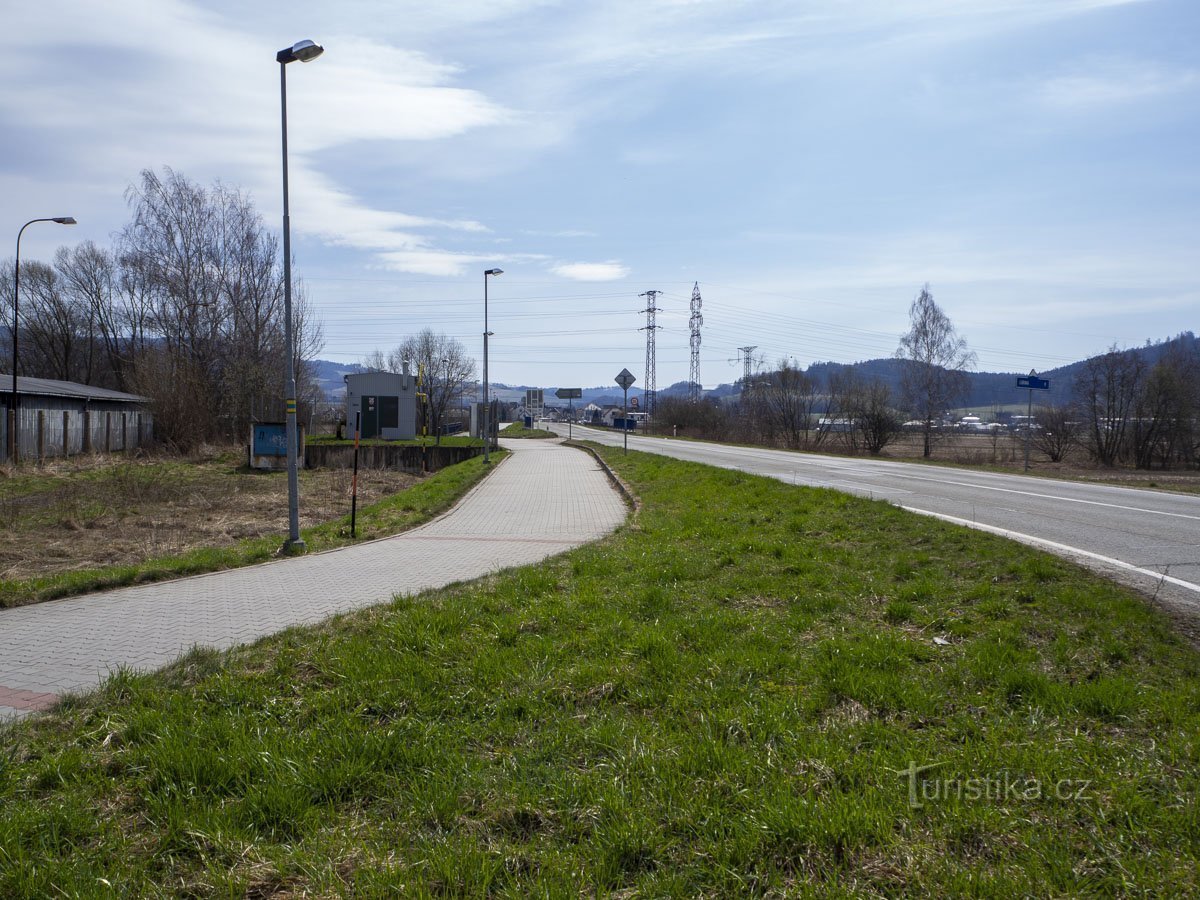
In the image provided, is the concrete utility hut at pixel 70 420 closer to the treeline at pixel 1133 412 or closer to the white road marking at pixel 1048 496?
the white road marking at pixel 1048 496

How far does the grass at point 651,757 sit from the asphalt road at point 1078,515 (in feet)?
4.49

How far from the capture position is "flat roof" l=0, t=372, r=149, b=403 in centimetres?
2903

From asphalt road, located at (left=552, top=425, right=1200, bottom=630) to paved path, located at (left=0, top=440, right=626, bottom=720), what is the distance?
18.8 feet

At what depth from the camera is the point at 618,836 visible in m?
3.32

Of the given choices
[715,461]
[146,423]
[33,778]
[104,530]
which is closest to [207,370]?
[146,423]

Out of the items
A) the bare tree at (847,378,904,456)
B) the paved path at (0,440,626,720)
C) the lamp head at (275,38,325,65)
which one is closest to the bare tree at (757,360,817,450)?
the bare tree at (847,378,904,456)

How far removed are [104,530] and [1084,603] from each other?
1479cm

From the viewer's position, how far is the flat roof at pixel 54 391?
2903 cm

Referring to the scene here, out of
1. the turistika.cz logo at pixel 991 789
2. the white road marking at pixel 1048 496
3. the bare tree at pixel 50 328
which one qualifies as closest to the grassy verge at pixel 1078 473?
the white road marking at pixel 1048 496

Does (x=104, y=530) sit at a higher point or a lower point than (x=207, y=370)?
lower

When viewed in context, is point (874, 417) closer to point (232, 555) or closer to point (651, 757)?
point (232, 555)

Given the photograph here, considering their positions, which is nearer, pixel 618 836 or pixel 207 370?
pixel 618 836

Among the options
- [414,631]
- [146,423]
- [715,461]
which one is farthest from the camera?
[146,423]

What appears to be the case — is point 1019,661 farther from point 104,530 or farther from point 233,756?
point 104,530
